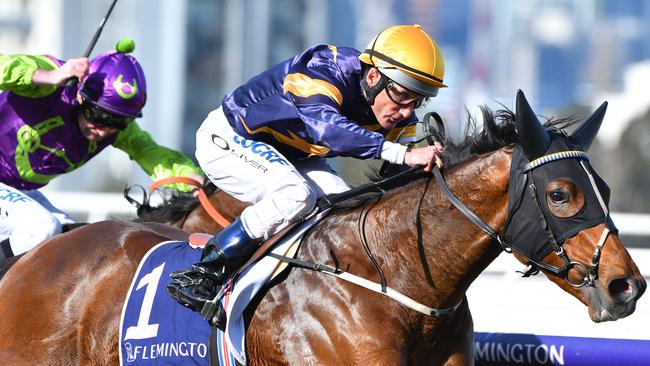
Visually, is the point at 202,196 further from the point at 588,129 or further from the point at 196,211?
the point at 588,129

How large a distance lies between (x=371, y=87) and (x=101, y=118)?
6.10 feet

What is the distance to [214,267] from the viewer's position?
3.89m

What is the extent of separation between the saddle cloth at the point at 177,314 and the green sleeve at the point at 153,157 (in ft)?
5.15

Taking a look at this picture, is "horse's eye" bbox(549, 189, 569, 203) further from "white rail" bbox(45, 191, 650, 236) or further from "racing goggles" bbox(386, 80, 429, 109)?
"white rail" bbox(45, 191, 650, 236)

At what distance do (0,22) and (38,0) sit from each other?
2660 mm

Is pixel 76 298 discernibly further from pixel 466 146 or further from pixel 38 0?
pixel 38 0

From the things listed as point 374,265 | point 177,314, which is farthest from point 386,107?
point 177,314

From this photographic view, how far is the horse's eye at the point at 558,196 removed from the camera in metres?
3.34

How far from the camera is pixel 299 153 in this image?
169 inches

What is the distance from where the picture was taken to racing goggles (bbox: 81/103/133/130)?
5.34 meters

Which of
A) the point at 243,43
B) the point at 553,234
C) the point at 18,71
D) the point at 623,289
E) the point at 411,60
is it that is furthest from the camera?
the point at 243,43

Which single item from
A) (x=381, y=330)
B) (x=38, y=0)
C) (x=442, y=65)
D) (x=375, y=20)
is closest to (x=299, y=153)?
(x=442, y=65)

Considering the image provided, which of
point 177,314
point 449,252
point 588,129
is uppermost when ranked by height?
point 588,129

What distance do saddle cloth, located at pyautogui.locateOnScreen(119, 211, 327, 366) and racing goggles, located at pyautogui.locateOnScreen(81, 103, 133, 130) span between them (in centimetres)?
126
